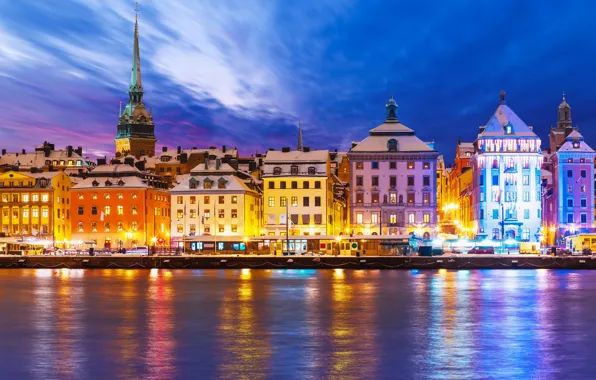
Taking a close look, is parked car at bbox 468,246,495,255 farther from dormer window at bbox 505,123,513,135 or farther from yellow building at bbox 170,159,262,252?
yellow building at bbox 170,159,262,252

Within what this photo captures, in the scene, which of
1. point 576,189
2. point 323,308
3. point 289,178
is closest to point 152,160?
point 289,178

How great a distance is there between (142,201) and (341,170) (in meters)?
46.5

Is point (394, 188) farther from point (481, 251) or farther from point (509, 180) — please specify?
point (509, 180)

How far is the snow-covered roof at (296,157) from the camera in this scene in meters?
132

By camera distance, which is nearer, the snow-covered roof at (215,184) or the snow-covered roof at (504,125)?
the snow-covered roof at (215,184)

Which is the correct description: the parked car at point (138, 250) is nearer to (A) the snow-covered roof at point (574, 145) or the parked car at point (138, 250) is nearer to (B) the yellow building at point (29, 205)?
(B) the yellow building at point (29, 205)

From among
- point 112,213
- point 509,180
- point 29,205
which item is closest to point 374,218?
point 509,180

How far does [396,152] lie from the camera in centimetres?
13038

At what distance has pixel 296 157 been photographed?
13250 cm

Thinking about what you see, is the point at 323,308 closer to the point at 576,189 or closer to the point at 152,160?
the point at 576,189

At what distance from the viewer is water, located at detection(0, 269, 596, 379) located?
32656 mm

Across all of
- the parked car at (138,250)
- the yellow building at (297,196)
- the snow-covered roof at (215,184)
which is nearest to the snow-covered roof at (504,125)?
the yellow building at (297,196)

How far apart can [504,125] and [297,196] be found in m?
34.7

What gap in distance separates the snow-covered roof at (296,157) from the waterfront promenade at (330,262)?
21.1 m
